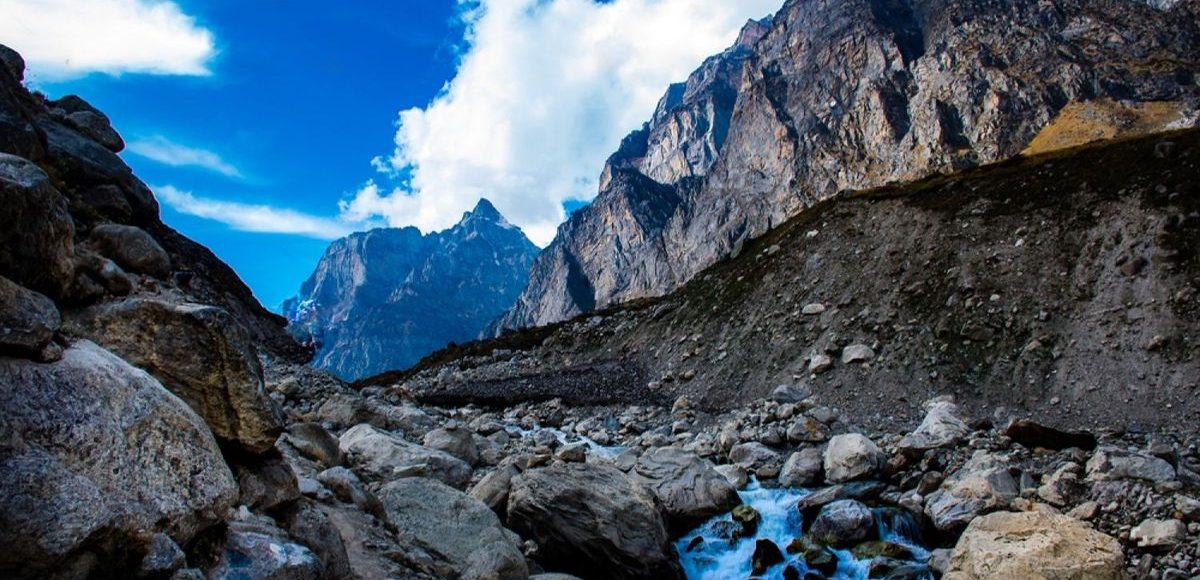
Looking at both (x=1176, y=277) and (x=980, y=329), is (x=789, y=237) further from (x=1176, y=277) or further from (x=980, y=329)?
(x=1176, y=277)

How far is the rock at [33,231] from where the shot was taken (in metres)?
6.51

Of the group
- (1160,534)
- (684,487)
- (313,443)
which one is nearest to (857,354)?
(684,487)

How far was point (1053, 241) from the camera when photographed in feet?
108

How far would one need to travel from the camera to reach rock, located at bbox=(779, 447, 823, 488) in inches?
807

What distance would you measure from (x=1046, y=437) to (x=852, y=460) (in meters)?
5.29

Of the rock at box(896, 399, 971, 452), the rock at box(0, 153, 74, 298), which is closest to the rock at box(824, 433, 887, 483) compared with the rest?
the rock at box(896, 399, 971, 452)

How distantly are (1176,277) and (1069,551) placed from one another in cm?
2209

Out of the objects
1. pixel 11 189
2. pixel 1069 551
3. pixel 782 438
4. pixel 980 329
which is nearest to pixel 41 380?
pixel 11 189

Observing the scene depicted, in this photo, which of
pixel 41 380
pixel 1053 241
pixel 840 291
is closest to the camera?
pixel 41 380

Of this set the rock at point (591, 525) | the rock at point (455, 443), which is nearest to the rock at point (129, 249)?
the rock at point (591, 525)

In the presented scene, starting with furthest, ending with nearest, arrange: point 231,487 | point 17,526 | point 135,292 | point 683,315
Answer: point 683,315, point 135,292, point 231,487, point 17,526

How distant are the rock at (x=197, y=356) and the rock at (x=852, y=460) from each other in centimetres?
1682

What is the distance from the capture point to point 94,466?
6.10 meters

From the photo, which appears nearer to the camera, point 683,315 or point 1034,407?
point 1034,407
